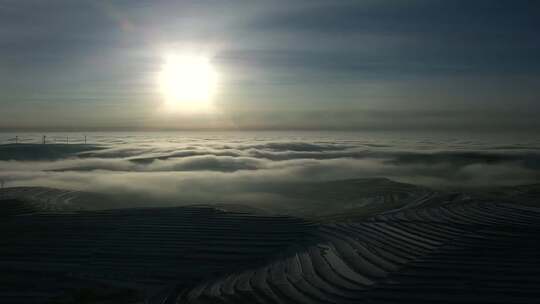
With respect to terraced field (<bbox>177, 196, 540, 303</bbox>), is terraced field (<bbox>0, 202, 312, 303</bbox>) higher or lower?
lower

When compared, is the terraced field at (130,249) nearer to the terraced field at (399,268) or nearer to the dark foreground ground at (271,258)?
the dark foreground ground at (271,258)

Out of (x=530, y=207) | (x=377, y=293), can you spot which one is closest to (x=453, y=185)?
(x=530, y=207)

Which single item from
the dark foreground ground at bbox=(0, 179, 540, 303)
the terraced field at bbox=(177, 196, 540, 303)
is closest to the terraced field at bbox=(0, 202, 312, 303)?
the dark foreground ground at bbox=(0, 179, 540, 303)

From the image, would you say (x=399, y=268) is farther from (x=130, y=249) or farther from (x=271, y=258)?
(x=130, y=249)

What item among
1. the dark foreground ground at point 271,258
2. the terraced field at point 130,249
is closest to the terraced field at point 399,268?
the dark foreground ground at point 271,258

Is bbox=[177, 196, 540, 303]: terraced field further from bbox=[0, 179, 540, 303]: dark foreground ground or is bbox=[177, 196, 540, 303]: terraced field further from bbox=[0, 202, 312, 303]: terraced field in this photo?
bbox=[0, 202, 312, 303]: terraced field

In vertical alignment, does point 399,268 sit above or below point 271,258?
above

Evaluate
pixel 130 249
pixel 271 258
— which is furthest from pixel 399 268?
pixel 130 249

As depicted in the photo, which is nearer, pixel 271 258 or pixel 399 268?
pixel 399 268
